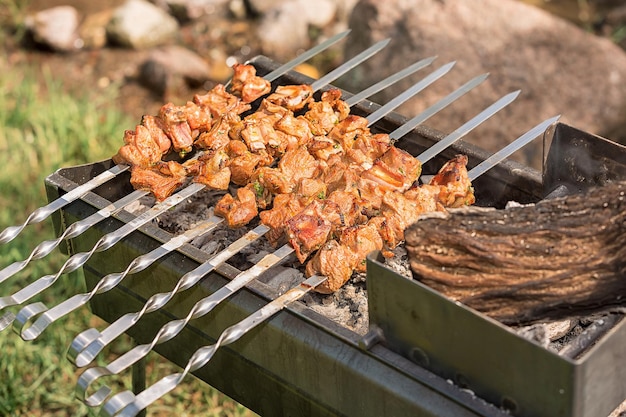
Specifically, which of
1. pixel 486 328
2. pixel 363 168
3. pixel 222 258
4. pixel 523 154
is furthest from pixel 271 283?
pixel 523 154

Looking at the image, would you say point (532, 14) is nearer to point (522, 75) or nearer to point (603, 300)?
point (522, 75)

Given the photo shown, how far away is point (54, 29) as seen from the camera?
708 centimetres

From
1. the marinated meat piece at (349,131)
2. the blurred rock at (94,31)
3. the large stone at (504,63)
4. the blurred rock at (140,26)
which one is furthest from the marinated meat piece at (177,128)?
the blurred rock at (94,31)

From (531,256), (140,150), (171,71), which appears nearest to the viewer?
(531,256)

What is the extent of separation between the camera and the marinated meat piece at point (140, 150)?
291cm

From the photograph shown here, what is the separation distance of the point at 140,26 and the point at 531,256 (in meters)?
5.61

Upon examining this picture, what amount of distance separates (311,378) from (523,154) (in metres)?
3.34

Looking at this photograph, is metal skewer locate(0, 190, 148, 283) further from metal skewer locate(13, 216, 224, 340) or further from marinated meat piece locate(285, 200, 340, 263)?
marinated meat piece locate(285, 200, 340, 263)

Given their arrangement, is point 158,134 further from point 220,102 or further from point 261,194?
point 261,194

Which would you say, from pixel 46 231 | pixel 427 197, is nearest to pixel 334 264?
pixel 427 197

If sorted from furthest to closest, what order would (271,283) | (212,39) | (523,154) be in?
(212,39) < (523,154) < (271,283)

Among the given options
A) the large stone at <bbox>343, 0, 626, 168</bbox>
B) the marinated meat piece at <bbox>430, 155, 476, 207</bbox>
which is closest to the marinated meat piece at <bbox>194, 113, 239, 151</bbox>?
the marinated meat piece at <bbox>430, 155, 476, 207</bbox>

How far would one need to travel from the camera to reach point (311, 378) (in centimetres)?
237

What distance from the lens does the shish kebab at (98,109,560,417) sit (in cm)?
206
